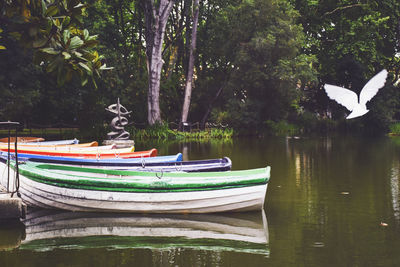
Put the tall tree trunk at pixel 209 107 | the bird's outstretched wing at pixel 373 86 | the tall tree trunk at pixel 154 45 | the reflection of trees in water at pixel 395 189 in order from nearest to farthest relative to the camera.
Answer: the reflection of trees in water at pixel 395 189, the bird's outstretched wing at pixel 373 86, the tall tree trunk at pixel 154 45, the tall tree trunk at pixel 209 107

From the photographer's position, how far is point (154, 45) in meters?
37.5

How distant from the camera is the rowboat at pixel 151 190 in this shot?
10703 millimetres

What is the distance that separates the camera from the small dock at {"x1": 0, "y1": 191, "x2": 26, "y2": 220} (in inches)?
396

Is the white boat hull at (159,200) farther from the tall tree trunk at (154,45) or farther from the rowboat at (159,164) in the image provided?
the tall tree trunk at (154,45)

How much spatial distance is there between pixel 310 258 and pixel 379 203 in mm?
4939

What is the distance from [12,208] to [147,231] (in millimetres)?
2535

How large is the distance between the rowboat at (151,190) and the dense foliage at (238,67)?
24151mm

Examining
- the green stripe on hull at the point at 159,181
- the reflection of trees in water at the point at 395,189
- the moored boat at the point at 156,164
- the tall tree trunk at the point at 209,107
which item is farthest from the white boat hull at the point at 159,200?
the tall tree trunk at the point at 209,107

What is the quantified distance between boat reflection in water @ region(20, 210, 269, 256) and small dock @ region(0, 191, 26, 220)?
0.32 meters

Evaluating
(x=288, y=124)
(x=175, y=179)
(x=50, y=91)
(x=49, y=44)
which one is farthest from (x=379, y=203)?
(x=288, y=124)

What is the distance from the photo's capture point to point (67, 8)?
787 cm

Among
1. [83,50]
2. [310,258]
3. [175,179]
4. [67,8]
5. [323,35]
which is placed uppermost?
[323,35]

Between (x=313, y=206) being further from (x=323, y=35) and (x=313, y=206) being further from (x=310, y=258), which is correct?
(x=323, y=35)

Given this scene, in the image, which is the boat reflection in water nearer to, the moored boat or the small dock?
the small dock
